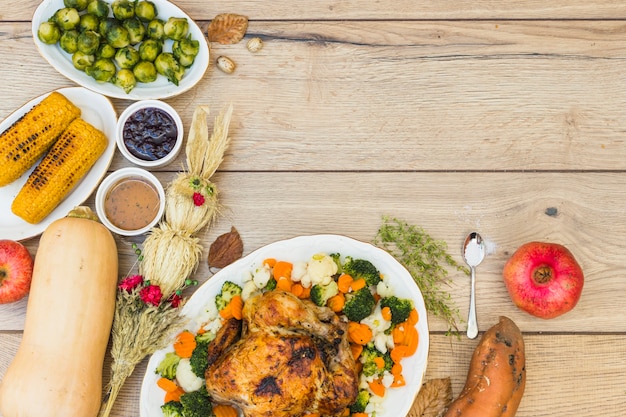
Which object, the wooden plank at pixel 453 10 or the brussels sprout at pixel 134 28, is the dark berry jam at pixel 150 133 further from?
the wooden plank at pixel 453 10

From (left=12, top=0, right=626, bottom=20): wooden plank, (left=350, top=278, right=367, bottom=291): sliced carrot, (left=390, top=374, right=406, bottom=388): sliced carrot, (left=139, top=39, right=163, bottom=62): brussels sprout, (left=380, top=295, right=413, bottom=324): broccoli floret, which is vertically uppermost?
(left=12, top=0, right=626, bottom=20): wooden plank

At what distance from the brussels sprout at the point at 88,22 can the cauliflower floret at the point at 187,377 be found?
1492mm

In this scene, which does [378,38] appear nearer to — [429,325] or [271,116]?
[271,116]

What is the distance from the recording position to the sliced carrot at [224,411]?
2.50m

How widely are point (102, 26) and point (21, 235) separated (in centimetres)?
Result: 98

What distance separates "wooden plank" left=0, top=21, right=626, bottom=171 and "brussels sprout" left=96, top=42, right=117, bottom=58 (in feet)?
0.72

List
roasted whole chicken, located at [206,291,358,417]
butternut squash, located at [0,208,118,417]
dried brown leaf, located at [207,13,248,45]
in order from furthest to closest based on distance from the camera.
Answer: dried brown leaf, located at [207,13,248,45]
butternut squash, located at [0,208,118,417]
roasted whole chicken, located at [206,291,358,417]

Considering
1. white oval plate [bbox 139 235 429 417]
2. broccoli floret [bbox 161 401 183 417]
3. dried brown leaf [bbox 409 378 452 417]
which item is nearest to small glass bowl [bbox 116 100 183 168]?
white oval plate [bbox 139 235 429 417]

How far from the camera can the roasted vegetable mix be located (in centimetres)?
246

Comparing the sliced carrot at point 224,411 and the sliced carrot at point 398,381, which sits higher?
the sliced carrot at point 398,381

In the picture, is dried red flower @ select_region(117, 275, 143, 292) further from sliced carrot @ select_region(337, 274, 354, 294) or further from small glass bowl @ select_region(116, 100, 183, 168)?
sliced carrot @ select_region(337, 274, 354, 294)

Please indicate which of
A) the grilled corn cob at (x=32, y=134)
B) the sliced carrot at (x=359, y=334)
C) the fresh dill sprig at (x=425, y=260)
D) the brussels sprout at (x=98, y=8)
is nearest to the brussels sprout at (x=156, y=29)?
the brussels sprout at (x=98, y=8)

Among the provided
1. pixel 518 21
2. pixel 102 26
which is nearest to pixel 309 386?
pixel 102 26

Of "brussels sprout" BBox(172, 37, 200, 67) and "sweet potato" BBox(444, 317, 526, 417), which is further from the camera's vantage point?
"brussels sprout" BBox(172, 37, 200, 67)
